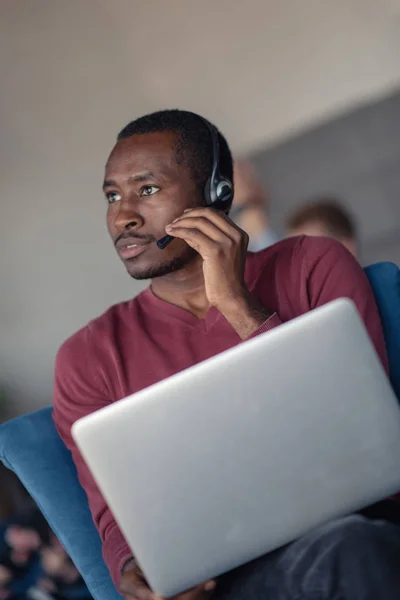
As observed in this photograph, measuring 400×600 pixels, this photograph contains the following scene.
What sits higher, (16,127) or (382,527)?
(16,127)

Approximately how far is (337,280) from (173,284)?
329 mm

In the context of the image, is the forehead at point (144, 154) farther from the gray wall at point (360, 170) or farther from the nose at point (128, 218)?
the gray wall at point (360, 170)

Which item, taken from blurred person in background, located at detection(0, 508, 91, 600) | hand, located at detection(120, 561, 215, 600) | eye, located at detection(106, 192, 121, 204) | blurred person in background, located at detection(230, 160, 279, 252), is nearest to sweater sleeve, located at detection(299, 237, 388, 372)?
eye, located at detection(106, 192, 121, 204)

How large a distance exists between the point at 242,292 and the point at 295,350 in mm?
439

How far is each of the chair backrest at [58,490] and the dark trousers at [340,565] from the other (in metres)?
0.41

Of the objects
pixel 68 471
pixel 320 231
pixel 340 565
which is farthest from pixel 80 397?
pixel 320 231

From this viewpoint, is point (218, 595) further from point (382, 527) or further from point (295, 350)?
Result: point (295, 350)

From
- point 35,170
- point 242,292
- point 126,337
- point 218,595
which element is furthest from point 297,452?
point 35,170

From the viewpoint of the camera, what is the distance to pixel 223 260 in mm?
1324

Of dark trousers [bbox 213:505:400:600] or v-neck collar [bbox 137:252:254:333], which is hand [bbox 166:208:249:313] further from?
dark trousers [bbox 213:505:400:600]

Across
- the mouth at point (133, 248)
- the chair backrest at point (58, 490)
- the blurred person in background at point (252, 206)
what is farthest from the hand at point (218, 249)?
the blurred person in background at point (252, 206)

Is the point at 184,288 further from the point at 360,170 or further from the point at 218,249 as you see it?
the point at 360,170

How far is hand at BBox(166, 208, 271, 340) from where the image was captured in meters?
1.31

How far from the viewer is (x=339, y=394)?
0.91 metres
